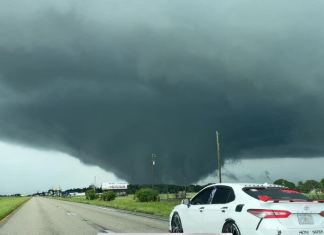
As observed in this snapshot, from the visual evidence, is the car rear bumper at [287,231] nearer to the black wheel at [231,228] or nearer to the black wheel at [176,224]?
the black wheel at [231,228]

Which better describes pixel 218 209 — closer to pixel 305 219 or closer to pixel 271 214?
pixel 271 214

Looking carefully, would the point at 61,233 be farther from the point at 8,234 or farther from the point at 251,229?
the point at 251,229

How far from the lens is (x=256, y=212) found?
31.6 ft

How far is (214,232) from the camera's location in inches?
426

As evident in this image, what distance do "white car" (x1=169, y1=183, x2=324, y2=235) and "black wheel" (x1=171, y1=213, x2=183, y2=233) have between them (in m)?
1.11

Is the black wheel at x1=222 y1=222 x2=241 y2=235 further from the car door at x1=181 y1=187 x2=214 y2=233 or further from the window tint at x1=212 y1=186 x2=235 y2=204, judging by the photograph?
the car door at x1=181 y1=187 x2=214 y2=233

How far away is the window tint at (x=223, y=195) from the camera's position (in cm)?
1073

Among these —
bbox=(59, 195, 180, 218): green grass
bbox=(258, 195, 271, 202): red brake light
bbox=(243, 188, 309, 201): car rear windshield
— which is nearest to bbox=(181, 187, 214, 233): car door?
bbox=(243, 188, 309, 201): car rear windshield

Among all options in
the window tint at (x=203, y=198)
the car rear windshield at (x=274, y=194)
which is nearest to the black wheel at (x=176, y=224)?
the window tint at (x=203, y=198)

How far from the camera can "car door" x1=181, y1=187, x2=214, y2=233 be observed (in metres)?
11.6

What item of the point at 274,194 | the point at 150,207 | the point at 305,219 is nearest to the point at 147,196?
the point at 150,207

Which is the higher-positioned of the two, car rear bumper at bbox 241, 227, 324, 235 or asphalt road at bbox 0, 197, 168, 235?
car rear bumper at bbox 241, 227, 324, 235

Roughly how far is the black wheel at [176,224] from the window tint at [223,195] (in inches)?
83.8

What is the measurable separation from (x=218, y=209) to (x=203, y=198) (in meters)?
1.38
